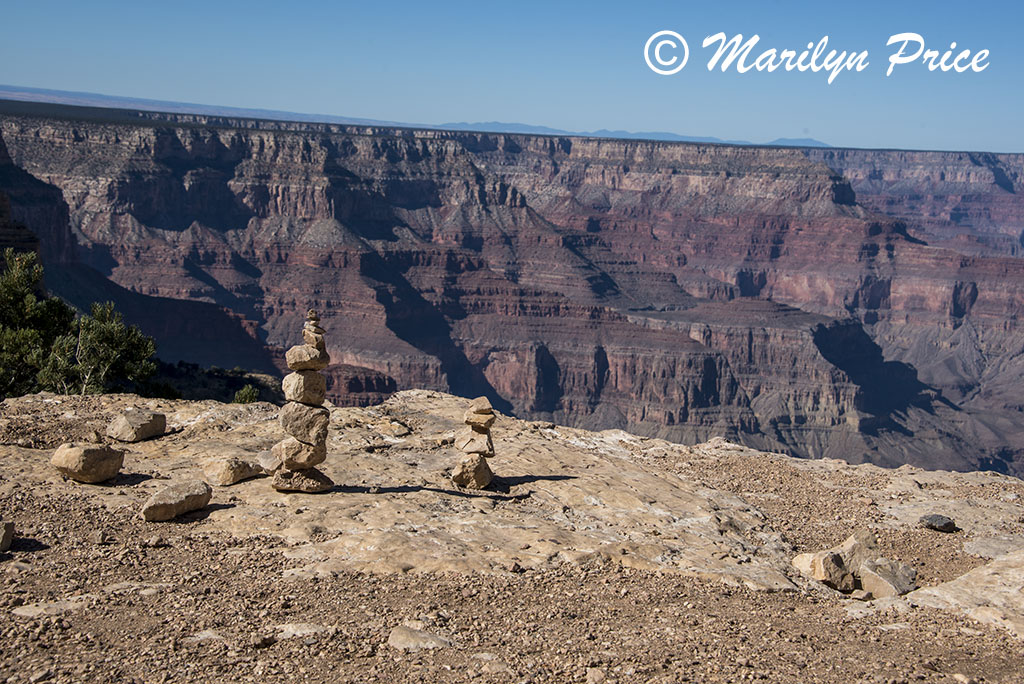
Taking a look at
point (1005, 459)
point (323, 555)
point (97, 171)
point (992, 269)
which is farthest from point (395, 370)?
point (992, 269)

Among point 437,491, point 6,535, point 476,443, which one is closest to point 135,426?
point 6,535

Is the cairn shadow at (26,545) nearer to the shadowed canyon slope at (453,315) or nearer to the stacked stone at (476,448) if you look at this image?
the stacked stone at (476,448)

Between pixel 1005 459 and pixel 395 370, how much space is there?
78.7 m

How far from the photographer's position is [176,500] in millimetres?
16172

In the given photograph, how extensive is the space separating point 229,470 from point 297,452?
156 cm

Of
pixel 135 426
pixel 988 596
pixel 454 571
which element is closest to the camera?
pixel 454 571

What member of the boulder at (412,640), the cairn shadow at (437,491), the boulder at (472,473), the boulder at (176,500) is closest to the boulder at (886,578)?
the cairn shadow at (437,491)

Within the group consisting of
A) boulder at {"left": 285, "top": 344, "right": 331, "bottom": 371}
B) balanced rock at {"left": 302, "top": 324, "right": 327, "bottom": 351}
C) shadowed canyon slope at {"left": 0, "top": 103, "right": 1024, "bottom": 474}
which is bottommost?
shadowed canyon slope at {"left": 0, "top": 103, "right": 1024, "bottom": 474}

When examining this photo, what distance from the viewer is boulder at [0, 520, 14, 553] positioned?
14430mm

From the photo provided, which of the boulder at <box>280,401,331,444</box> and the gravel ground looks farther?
the boulder at <box>280,401,331,444</box>

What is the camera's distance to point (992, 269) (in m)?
194

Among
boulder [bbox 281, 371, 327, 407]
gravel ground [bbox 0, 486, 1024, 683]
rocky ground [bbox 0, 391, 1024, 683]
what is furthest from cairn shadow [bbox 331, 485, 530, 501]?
gravel ground [bbox 0, 486, 1024, 683]

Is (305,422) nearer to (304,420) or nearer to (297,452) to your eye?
(304,420)

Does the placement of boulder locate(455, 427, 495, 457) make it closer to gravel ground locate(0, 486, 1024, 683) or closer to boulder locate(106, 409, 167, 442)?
gravel ground locate(0, 486, 1024, 683)
